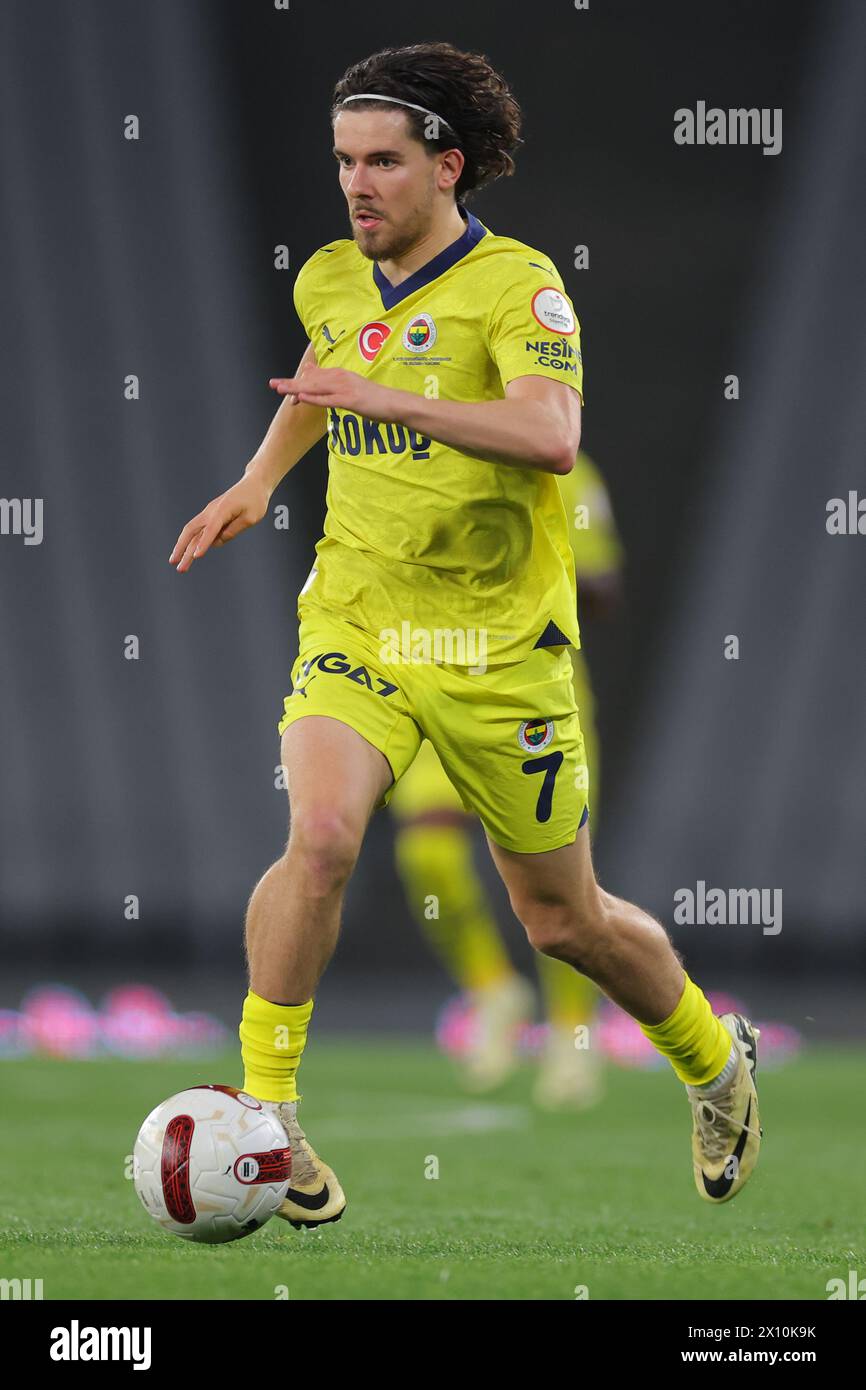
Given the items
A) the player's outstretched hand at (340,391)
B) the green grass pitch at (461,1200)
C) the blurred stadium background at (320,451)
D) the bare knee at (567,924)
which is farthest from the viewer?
the blurred stadium background at (320,451)

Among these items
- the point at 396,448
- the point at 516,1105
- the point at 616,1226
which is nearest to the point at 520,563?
the point at 396,448

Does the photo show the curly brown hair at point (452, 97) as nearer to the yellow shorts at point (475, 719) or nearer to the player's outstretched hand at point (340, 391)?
the player's outstretched hand at point (340, 391)

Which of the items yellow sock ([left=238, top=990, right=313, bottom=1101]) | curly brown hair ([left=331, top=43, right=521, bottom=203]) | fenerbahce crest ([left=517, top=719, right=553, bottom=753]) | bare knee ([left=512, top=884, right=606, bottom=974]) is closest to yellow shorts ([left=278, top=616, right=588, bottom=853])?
fenerbahce crest ([left=517, top=719, right=553, bottom=753])

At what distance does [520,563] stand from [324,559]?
0.40m

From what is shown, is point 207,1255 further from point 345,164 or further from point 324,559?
point 345,164

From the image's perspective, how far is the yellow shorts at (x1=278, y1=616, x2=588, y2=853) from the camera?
3721 millimetres

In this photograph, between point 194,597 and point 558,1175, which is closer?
point 558,1175

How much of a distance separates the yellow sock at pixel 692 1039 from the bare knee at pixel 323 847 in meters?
0.92

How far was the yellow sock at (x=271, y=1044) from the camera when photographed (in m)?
3.60

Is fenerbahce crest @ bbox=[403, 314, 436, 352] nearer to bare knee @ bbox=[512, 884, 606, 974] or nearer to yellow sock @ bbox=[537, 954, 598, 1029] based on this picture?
bare knee @ bbox=[512, 884, 606, 974]

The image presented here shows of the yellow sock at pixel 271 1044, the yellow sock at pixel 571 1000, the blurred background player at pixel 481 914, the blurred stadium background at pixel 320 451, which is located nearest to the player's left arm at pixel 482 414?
the yellow sock at pixel 271 1044

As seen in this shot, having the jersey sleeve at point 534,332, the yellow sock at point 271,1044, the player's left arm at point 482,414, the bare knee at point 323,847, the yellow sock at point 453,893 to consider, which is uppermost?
the jersey sleeve at point 534,332

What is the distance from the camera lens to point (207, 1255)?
11.0ft

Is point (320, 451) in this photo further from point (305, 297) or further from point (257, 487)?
point (257, 487)
